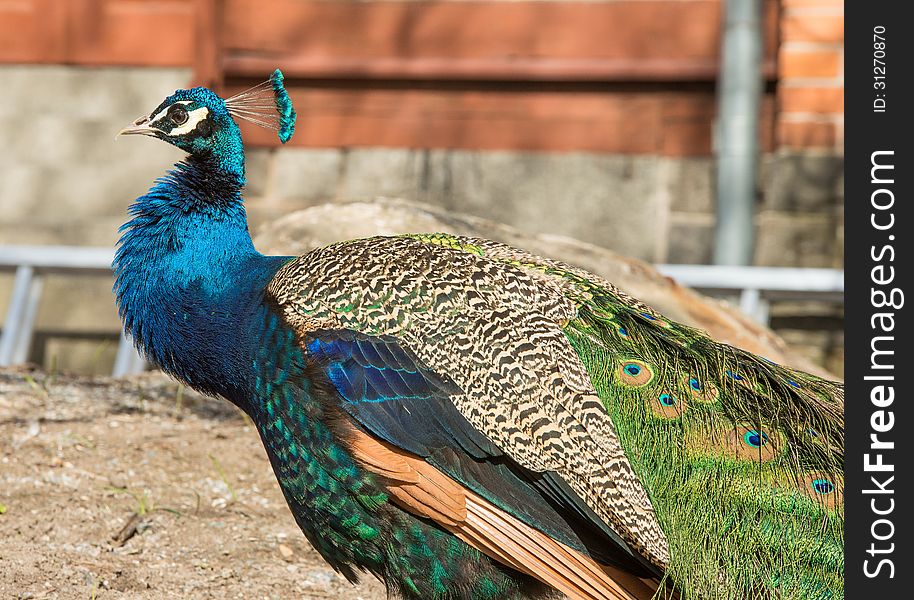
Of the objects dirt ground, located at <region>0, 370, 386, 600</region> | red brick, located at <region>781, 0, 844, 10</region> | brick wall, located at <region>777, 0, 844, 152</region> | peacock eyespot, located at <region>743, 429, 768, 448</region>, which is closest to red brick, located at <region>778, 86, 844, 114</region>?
brick wall, located at <region>777, 0, 844, 152</region>

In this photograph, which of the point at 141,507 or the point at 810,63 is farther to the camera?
the point at 810,63

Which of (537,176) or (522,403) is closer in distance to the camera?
(522,403)

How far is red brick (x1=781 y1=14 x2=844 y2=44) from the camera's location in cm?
579

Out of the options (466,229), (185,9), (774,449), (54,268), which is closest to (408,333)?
(774,449)

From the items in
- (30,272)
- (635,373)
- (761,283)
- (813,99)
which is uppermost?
(813,99)

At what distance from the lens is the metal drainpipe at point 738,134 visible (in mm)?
5738

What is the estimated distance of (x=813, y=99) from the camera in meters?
5.86

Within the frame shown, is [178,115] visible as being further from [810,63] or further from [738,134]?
[810,63]

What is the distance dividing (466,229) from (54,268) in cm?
221

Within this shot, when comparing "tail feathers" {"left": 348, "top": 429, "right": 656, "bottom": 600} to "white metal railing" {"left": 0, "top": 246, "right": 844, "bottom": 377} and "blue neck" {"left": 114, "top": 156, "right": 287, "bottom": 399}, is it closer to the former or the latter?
"blue neck" {"left": 114, "top": 156, "right": 287, "bottom": 399}

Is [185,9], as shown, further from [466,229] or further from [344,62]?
[466,229]

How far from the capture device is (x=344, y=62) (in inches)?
252

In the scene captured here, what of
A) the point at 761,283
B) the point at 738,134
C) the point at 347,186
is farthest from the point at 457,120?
the point at 761,283

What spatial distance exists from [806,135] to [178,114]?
3.91m
